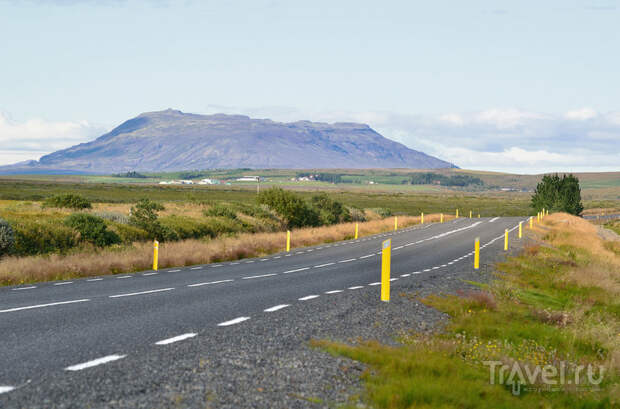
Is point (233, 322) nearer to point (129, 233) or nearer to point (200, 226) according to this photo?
point (129, 233)

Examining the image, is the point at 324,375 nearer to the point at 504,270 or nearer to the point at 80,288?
the point at 80,288

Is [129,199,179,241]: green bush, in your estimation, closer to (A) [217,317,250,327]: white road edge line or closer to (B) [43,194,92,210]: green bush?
(B) [43,194,92,210]: green bush

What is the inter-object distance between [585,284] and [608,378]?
1318 centimetres

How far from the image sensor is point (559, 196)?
3004 inches

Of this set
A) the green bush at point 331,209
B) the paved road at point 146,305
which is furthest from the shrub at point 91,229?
the green bush at point 331,209

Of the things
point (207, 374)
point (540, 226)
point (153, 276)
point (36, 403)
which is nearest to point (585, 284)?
point (153, 276)

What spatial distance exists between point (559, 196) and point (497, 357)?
73003 mm

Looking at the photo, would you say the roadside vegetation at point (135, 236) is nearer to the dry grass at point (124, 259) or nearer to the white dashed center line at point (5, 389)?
the dry grass at point (124, 259)

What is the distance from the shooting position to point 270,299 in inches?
523

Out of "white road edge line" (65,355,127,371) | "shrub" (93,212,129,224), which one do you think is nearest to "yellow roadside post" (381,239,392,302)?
"white road edge line" (65,355,127,371)

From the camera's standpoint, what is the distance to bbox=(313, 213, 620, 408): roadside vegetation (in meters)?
7.31

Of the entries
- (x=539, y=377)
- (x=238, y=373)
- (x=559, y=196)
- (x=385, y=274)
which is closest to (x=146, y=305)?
(x=385, y=274)

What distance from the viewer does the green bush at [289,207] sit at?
156ft

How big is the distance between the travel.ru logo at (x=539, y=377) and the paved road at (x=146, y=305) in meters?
4.14
